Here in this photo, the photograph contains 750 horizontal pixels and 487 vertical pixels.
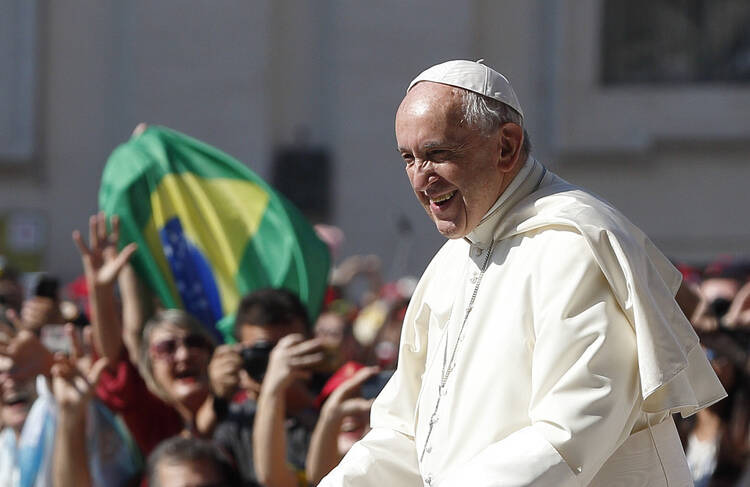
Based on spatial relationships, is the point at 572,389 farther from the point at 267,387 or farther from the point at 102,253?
the point at 102,253

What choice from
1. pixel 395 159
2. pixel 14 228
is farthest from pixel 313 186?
pixel 14 228

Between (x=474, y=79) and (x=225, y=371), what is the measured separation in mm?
2260

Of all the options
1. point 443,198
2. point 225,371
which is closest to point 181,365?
point 225,371

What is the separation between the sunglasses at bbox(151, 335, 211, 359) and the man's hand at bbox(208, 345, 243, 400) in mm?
80

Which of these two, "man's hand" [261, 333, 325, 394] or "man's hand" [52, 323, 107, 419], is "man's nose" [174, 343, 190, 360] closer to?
"man's hand" [52, 323, 107, 419]

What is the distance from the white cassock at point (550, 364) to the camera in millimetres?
2494

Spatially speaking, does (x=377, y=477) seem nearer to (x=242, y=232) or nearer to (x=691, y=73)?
(x=242, y=232)

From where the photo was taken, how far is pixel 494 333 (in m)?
2.68

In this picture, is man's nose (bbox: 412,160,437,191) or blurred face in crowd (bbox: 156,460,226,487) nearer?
man's nose (bbox: 412,160,437,191)

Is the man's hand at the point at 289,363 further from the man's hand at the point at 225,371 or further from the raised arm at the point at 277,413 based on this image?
the man's hand at the point at 225,371

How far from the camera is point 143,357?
496cm

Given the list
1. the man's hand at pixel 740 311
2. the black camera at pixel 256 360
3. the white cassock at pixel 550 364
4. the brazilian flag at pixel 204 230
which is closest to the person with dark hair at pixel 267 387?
the black camera at pixel 256 360

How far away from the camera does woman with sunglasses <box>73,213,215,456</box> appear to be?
476 cm

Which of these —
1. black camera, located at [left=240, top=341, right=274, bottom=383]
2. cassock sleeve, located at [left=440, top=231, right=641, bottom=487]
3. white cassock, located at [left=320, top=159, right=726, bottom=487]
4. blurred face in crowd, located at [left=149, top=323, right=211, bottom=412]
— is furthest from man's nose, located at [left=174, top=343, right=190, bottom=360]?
cassock sleeve, located at [left=440, top=231, right=641, bottom=487]
